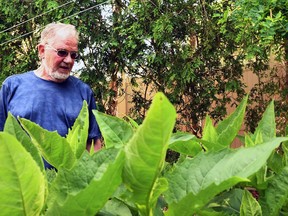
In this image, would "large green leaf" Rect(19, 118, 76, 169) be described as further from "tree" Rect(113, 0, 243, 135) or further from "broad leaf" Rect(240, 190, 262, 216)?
"tree" Rect(113, 0, 243, 135)

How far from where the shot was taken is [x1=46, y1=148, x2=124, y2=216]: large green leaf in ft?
2.01

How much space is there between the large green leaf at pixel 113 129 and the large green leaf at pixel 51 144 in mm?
122

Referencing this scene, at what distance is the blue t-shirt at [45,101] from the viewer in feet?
9.78

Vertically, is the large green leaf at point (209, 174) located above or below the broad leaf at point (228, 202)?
above

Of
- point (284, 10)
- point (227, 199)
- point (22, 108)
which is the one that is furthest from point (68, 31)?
point (227, 199)

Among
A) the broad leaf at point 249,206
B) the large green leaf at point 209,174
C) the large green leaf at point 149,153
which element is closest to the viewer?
the large green leaf at point 149,153

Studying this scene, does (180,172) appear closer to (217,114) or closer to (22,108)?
(22,108)

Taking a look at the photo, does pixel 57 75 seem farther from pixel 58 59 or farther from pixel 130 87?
pixel 130 87

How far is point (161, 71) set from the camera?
23.7 ft

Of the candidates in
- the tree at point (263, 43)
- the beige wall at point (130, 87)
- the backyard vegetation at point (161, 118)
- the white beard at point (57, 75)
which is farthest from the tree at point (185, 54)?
the white beard at point (57, 75)

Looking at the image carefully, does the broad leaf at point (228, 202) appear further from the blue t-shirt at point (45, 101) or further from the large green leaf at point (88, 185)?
the blue t-shirt at point (45, 101)

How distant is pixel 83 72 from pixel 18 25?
4.56ft

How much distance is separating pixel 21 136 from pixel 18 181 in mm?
224

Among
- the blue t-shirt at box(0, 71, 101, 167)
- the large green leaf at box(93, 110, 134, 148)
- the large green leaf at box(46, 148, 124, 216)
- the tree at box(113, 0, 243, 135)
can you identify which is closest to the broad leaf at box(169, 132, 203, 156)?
the large green leaf at box(93, 110, 134, 148)
